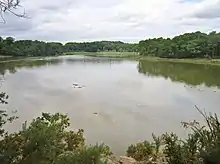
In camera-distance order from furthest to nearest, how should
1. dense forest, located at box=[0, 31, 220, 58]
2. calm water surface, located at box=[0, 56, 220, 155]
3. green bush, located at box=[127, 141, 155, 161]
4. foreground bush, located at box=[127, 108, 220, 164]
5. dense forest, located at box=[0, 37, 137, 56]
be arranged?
1. dense forest, located at box=[0, 37, 137, 56]
2. dense forest, located at box=[0, 31, 220, 58]
3. calm water surface, located at box=[0, 56, 220, 155]
4. green bush, located at box=[127, 141, 155, 161]
5. foreground bush, located at box=[127, 108, 220, 164]

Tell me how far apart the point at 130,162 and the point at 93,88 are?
20883 mm

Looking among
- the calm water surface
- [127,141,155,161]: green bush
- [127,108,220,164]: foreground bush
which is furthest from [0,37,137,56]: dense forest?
[127,108,220,164]: foreground bush

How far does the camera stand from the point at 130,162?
7.83 metres

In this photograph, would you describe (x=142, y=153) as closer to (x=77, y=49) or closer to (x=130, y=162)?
(x=130, y=162)

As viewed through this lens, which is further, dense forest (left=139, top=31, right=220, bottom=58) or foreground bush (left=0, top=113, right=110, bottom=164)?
dense forest (left=139, top=31, right=220, bottom=58)

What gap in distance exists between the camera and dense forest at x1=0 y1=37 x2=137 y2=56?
78.0m

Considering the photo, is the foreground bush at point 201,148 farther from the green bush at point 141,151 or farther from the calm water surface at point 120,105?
the calm water surface at point 120,105

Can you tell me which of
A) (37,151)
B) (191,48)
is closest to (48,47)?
(191,48)

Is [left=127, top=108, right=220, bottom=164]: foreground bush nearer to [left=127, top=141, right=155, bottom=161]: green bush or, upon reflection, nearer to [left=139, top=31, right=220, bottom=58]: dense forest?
[left=127, top=141, right=155, bottom=161]: green bush

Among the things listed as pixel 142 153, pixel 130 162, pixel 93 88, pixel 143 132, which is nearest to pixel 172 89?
pixel 93 88

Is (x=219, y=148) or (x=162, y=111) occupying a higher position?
(x=219, y=148)

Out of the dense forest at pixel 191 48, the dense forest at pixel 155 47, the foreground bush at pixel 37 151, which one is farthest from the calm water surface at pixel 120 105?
the dense forest at pixel 191 48

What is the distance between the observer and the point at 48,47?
324 feet

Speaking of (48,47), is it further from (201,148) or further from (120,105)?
(201,148)
